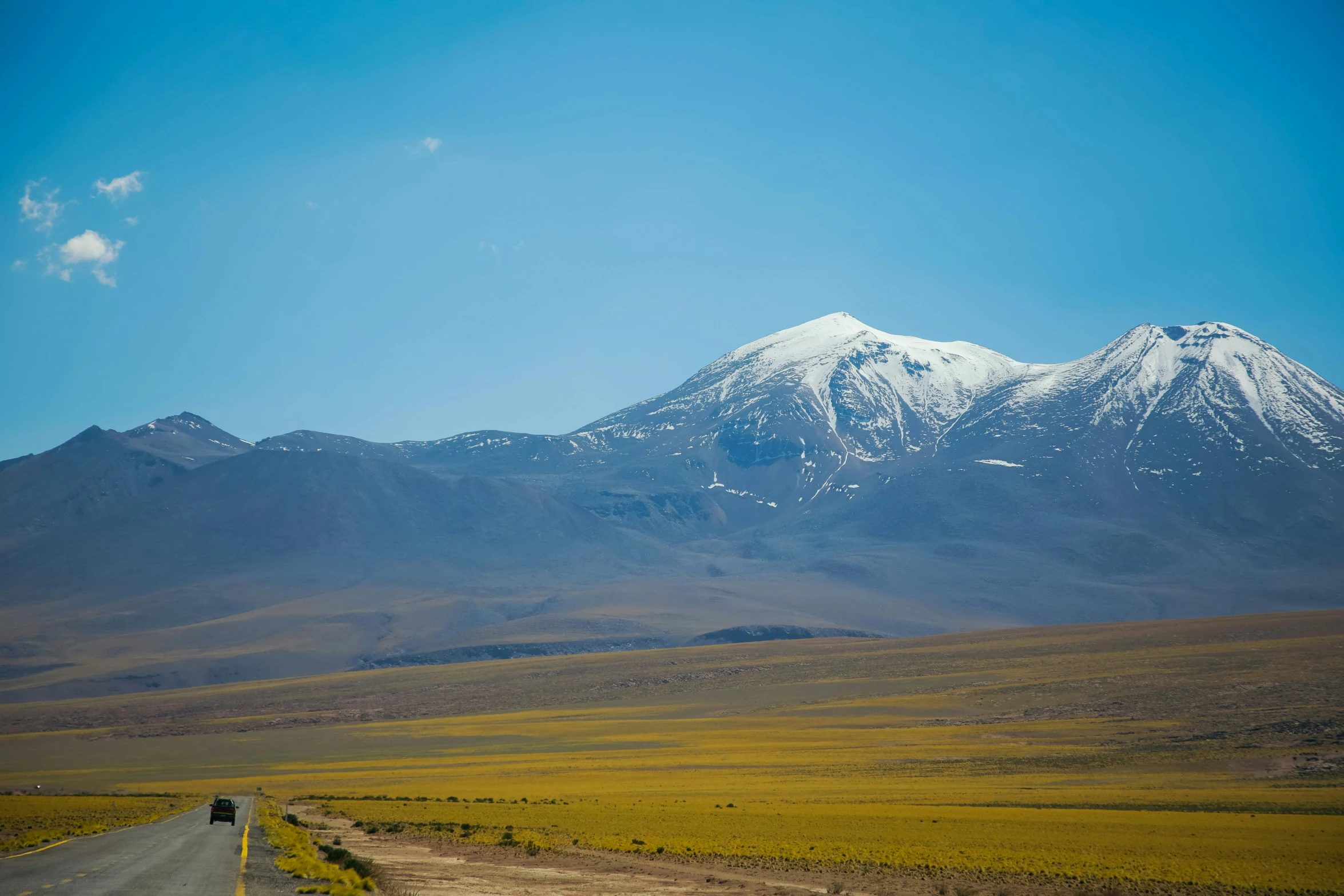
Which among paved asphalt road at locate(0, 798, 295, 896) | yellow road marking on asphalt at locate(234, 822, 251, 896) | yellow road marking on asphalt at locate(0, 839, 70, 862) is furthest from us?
yellow road marking on asphalt at locate(0, 839, 70, 862)

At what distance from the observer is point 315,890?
17.6 metres

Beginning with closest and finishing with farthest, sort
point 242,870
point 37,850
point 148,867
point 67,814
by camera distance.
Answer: point 242,870 < point 148,867 < point 37,850 < point 67,814

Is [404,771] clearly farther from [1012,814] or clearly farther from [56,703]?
[56,703]

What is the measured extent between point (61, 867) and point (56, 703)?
4773 inches

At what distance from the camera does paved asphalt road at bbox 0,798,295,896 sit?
17312 millimetres

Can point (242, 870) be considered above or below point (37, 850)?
above

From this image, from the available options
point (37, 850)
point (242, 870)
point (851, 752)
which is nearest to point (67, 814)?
point (37, 850)

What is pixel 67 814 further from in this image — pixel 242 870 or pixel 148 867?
pixel 242 870

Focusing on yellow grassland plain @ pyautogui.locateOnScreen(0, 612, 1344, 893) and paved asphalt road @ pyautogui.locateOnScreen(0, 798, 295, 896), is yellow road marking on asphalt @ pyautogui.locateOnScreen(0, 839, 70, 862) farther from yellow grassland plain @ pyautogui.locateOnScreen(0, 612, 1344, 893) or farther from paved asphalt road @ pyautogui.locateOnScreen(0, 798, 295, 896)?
yellow grassland plain @ pyautogui.locateOnScreen(0, 612, 1344, 893)

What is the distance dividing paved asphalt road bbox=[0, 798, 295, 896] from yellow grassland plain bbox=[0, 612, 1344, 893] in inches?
305

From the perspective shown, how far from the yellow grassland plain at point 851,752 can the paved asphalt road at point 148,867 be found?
25.4ft

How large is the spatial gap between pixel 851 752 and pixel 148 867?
45.3 metres

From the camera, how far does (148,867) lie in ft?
67.2

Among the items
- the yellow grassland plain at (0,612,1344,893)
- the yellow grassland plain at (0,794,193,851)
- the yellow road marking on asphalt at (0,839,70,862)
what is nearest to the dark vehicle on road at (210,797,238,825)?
the yellow grassland plain at (0,794,193,851)
